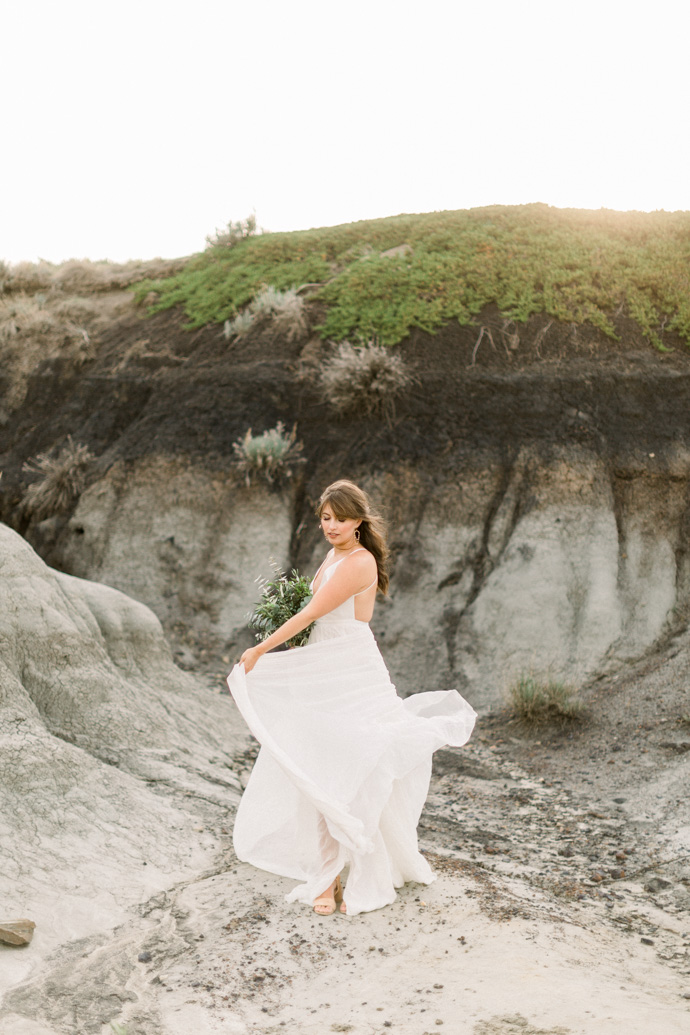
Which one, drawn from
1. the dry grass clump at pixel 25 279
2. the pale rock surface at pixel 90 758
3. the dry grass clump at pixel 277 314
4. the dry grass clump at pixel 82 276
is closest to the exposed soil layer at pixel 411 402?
the dry grass clump at pixel 277 314

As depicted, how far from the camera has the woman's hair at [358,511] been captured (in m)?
4.30

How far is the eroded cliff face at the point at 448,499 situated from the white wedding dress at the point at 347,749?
436 centimetres

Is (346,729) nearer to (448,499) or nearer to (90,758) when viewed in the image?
(90,758)

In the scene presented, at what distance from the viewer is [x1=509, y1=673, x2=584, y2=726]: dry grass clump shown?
7.87m

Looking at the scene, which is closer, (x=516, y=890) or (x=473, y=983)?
(x=473, y=983)

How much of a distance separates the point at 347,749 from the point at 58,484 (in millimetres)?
8723

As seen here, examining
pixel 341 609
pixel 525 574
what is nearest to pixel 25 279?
pixel 525 574

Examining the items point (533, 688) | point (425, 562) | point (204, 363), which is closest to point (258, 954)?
point (533, 688)

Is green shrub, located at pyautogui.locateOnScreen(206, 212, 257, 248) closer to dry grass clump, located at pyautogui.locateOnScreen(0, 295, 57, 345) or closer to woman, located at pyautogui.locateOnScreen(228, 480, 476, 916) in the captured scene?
dry grass clump, located at pyautogui.locateOnScreen(0, 295, 57, 345)

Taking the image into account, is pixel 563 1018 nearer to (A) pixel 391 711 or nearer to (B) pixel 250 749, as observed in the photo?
(A) pixel 391 711

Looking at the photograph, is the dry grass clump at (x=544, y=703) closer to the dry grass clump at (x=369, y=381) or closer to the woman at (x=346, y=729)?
the woman at (x=346, y=729)

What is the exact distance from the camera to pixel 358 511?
4.34m

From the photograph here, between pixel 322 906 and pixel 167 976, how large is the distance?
0.91 meters

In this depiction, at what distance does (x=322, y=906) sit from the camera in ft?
13.7
